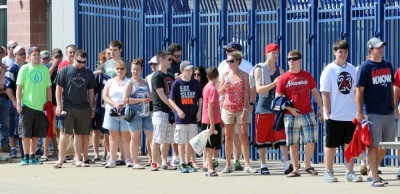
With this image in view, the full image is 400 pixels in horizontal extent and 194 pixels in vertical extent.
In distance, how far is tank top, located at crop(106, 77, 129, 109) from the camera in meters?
13.8

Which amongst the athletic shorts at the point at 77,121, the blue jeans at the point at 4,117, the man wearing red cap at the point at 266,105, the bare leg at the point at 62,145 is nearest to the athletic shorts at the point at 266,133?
the man wearing red cap at the point at 266,105

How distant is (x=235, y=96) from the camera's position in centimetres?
1289

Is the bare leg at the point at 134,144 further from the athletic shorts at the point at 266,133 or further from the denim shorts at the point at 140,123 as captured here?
the athletic shorts at the point at 266,133

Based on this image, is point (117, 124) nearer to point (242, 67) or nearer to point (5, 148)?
point (242, 67)

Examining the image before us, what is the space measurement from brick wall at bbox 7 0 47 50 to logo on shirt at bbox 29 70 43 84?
6718mm

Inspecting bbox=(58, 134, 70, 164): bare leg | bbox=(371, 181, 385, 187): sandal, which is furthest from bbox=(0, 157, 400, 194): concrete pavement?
bbox=(58, 134, 70, 164): bare leg

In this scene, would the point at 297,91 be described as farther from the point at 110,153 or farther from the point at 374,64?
the point at 110,153

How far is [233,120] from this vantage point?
1293 centimetres

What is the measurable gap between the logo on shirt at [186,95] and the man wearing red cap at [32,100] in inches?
98.4

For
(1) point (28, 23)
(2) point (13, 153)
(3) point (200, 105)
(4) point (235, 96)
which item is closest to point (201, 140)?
(3) point (200, 105)

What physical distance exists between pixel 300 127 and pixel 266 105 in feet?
3.03

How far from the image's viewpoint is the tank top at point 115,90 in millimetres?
13758

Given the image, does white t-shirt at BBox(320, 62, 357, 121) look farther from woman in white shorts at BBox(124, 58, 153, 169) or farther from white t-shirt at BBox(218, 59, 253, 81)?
woman in white shorts at BBox(124, 58, 153, 169)

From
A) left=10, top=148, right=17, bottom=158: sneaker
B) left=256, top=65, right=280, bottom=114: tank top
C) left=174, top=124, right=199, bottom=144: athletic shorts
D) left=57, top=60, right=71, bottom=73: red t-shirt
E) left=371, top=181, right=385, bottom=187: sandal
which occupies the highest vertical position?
left=57, top=60, right=71, bottom=73: red t-shirt
